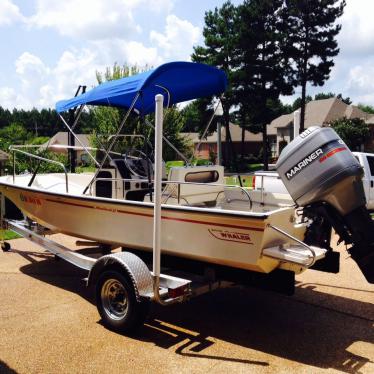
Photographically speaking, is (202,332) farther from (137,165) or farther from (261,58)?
(261,58)

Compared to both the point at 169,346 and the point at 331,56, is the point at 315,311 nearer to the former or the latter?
the point at 169,346

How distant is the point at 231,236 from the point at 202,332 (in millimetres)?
1196

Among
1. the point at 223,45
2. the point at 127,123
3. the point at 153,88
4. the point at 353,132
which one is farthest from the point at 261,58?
the point at 153,88

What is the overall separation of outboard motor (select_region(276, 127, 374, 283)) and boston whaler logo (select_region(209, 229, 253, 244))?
72cm

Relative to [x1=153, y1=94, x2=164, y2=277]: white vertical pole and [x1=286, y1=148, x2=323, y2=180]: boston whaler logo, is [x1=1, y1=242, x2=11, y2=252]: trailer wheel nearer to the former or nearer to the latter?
[x1=153, y1=94, x2=164, y2=277]: white vertical pole

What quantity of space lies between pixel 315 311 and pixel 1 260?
17.0 feet

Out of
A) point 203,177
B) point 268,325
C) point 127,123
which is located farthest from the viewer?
point 127,123

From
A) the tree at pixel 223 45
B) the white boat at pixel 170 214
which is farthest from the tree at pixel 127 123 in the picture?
the white boat at pixel 170 214

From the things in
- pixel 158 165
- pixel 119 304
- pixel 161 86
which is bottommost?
pixel 119 304

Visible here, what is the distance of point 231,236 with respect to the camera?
4.48 meters

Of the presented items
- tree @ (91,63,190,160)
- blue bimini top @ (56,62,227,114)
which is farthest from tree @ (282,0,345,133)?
blue bimini top @ (56,62,227,114)

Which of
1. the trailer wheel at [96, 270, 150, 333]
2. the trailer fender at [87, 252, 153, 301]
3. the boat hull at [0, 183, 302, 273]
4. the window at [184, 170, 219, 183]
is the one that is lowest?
the trailer wheel at [96, 270, 150, 333]

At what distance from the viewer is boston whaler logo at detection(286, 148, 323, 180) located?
4.55 m

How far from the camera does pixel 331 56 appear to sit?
30047 millimetres
